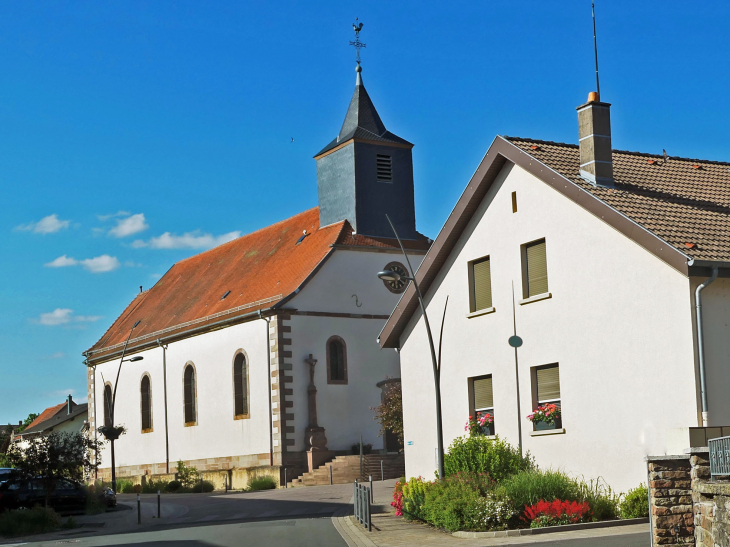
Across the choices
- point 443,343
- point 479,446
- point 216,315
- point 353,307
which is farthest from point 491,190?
point 216,315

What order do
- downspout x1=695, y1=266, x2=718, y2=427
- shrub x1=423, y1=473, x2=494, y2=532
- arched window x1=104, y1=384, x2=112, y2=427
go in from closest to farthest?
downspout x1=695, y1=266, x2=718, y2=427, shrub x1=423, y1=473, x2=494, y2=532, arched window x1=104, y1=384, x2=112, y2=427

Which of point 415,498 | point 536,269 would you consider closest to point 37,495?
point 415,498

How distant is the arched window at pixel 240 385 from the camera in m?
39.2

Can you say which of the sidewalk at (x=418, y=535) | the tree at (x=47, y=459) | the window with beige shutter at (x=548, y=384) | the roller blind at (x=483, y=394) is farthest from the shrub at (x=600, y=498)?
the tree at (x=47, y=459)

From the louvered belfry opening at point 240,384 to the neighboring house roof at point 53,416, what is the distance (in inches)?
1689

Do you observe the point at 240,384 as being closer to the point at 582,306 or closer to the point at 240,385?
the point at 240,385

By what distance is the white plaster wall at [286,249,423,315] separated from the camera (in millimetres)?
38312

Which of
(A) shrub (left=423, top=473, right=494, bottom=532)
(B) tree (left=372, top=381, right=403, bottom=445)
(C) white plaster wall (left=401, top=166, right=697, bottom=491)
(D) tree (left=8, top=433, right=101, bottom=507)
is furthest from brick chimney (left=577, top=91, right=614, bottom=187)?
(B) tree (left=372, top=381, right=403, bottom=445)

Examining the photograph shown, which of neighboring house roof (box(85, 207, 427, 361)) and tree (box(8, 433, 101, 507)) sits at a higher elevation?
neighboring house roof (box(85, 207, 427, 361))

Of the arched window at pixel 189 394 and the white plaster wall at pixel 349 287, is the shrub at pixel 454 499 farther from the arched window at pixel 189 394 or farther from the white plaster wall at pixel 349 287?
the arched window at pixel 189 394

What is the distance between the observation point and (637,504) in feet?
56.4

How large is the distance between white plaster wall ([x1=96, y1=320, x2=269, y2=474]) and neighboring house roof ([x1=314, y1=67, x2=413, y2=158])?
8.43 meters

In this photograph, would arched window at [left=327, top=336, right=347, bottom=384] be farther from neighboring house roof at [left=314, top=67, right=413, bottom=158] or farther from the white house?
the white house

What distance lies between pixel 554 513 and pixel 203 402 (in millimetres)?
Answer: 27181
